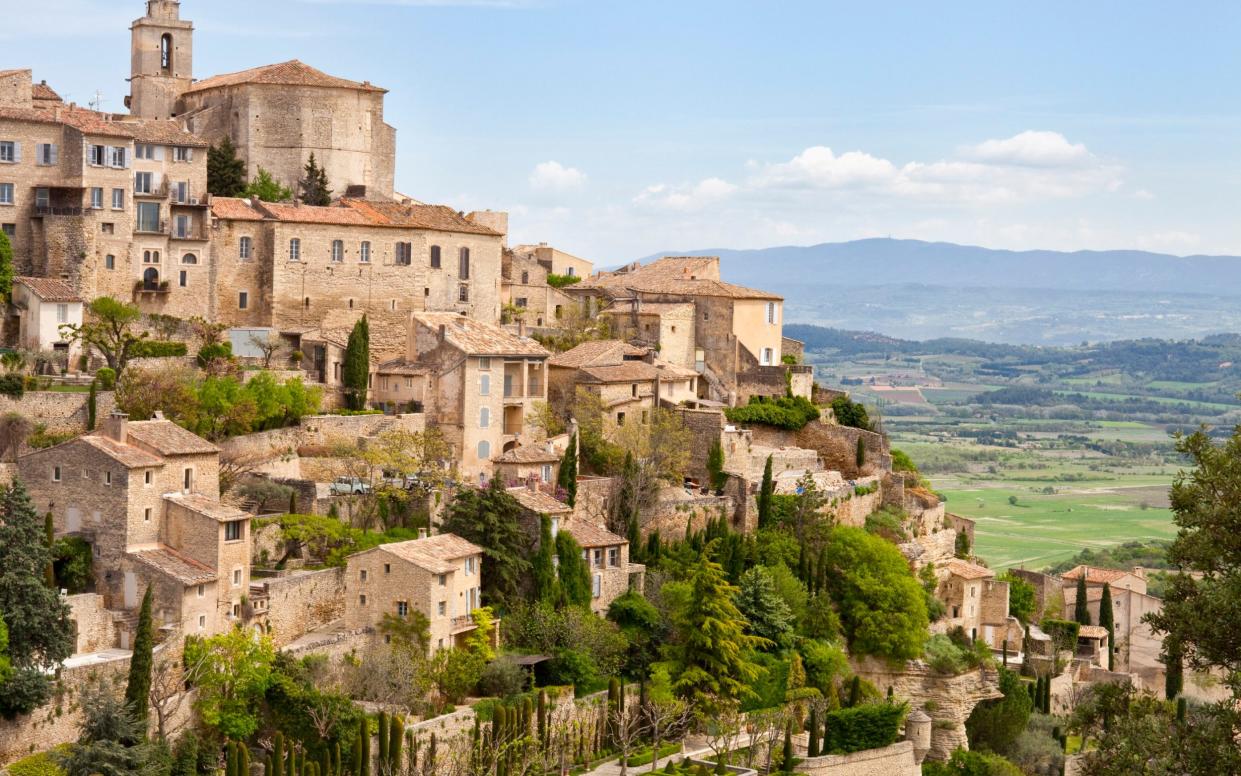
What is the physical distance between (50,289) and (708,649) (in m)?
22.2

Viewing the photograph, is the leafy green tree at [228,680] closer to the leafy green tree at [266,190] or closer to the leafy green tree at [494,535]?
the leafy green tree at [494,535]

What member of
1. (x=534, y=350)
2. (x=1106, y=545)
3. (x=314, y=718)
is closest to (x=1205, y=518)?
(x=314, y=718)

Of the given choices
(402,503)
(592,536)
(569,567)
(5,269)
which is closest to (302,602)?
(402,503)

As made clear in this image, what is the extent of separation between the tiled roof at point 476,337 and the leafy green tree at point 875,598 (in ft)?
38.8

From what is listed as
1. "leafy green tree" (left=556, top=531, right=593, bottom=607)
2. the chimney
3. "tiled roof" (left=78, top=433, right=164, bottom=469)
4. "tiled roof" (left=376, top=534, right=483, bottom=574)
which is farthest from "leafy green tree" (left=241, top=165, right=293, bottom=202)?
"tiled roof" (left=78, top=433, right=164, bottom=469)

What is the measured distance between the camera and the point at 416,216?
67062mm

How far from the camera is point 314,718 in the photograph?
4388cm

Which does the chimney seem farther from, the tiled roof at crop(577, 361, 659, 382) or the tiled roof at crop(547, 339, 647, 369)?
the tiled roof at crop(547, 339, 647, 369)

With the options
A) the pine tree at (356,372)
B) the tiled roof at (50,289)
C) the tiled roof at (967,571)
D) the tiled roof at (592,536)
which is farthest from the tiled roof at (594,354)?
the tiled roof at (50,289)

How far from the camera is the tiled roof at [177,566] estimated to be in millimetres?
43844

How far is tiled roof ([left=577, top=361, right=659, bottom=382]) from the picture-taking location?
63250 millimetres

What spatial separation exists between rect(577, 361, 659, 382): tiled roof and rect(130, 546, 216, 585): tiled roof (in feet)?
67.8

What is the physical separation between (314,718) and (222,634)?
2.95m

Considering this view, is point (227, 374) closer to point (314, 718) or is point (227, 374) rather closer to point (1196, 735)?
point (314, 718)
